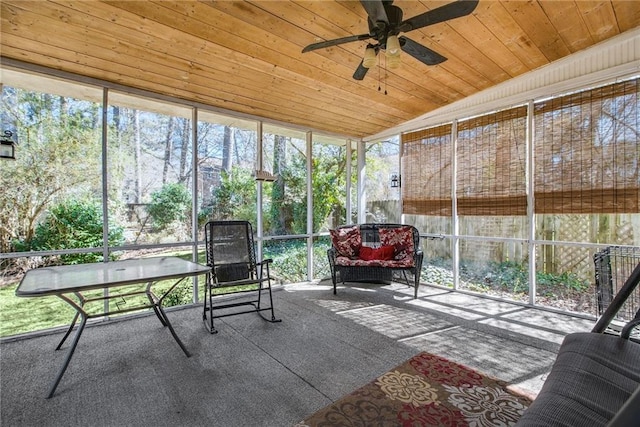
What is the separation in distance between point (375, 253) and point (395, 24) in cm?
330

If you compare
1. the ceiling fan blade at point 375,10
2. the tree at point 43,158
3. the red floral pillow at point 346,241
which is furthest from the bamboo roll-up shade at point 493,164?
the tree at point 43,158

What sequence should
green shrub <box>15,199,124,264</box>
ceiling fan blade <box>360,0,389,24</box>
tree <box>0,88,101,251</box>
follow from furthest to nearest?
green shrub <box>15,199,124,264</box> → tree <box>0,88,101,251</box> → ceiling fan blade <box>360,0,389,24</box>

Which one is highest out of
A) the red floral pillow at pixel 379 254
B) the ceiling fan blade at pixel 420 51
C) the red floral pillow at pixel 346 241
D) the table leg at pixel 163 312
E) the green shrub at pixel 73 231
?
the ceiling fan blade at pixel 420 51

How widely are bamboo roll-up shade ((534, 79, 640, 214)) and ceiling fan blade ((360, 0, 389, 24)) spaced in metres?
A: 2.84

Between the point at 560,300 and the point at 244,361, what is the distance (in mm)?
3928

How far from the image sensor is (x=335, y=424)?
173 centimetres

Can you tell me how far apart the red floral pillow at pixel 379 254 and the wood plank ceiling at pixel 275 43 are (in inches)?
88.1

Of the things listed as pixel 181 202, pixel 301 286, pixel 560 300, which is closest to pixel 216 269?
pixel 181 202

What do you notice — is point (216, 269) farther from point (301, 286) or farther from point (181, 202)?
point (301, 286)

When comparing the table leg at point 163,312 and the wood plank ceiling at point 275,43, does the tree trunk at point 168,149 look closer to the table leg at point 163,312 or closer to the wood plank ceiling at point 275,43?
the wood plank ceiling at point 275,43

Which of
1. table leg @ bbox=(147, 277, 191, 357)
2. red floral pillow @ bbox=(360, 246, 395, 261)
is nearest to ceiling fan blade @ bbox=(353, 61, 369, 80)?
table leg @ bbox=(147, 277, 191, 357)

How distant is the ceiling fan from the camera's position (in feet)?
5.73

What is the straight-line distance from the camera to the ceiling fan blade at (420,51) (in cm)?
211

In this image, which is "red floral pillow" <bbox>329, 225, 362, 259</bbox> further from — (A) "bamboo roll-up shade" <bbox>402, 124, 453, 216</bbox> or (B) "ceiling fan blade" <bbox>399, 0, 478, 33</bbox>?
(B) "ceiling fan blade" <bbox>399, 0, 478, 33</bbox>
